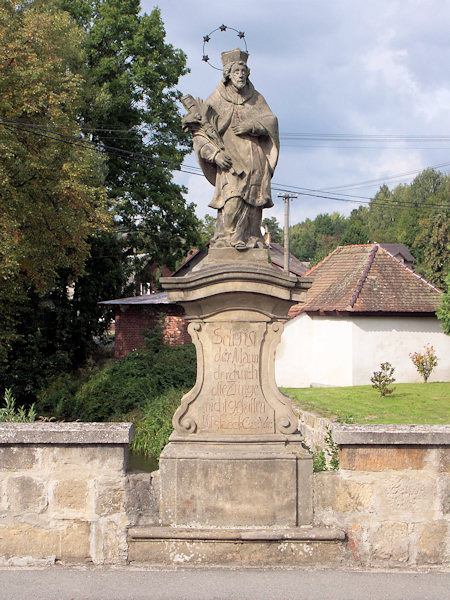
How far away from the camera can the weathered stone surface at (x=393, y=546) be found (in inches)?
210

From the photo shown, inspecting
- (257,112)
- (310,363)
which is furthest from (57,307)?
(257,112)

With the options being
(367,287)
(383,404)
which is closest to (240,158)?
(383,404)

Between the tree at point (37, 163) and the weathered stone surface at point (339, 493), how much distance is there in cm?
1100

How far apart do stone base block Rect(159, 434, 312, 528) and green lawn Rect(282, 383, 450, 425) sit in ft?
20.5

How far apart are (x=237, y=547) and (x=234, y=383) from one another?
4.25 ft

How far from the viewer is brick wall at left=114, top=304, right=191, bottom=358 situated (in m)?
25.5

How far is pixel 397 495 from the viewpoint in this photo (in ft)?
17.6

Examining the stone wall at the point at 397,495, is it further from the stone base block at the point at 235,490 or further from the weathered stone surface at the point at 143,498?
the weathered stone surface at the point at 143,498

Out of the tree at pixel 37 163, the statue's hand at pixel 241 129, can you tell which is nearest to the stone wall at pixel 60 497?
the statue's hand at pixel 241 129

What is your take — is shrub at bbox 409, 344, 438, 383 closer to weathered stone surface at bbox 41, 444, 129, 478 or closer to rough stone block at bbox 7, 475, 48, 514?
weathered stone surface at bbox 41, 444, 129, 478

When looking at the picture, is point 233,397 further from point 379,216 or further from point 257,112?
point 379,216

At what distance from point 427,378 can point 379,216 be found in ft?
220

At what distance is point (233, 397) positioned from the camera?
5754 millimetres

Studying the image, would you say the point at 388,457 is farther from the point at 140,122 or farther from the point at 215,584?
the point at 140,122
